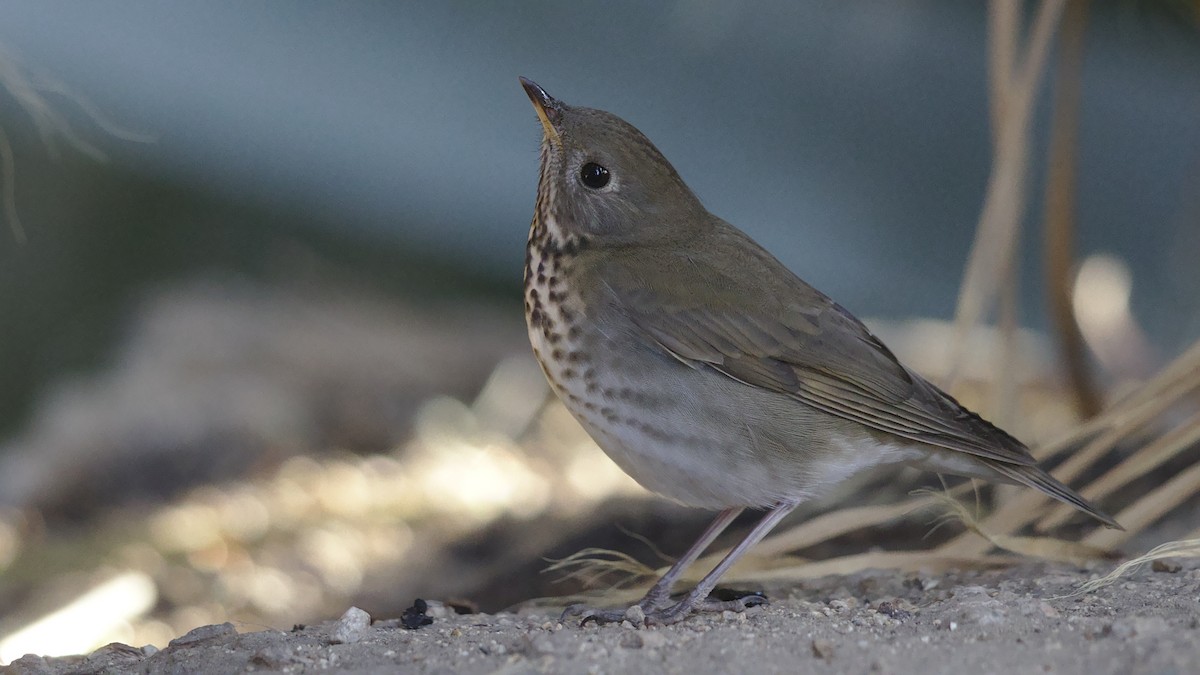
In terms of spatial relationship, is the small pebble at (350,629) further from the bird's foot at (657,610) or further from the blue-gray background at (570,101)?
the blue-gray background at (570,101)

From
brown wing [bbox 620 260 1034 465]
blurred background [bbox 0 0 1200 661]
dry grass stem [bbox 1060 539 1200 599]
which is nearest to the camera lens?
dry grass stem [bbox 1060 539 1200 599]

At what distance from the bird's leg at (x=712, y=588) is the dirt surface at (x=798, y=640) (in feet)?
0.13

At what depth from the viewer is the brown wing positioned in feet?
7.80

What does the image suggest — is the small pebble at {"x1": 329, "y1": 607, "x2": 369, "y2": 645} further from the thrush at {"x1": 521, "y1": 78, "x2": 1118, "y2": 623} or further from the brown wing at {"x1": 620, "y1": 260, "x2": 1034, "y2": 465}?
the brown wing at {"x1": 620, "y1": 260, "x2": 1034, "y2": 465}

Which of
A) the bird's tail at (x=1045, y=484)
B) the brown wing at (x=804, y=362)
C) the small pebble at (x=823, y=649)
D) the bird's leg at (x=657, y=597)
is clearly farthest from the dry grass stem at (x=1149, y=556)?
the bird's leg at (x=657, y=597)

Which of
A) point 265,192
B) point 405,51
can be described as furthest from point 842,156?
point 265,192

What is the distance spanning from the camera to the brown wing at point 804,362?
2377 mm

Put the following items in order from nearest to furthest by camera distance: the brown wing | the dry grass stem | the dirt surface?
the dirt surface → the dry grass stem → the brown wing

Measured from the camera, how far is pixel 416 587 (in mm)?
3432

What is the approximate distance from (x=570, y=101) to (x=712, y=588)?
8.34ft

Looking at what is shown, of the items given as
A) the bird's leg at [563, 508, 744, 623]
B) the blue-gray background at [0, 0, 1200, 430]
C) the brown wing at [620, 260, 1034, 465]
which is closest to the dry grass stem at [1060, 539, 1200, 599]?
the brown wing at [620, 260, 1034, 465]

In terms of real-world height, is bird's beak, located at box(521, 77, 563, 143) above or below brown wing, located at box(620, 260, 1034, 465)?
above

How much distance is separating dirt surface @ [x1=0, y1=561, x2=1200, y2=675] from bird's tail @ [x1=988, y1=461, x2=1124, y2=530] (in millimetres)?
129

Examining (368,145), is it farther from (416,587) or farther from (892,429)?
(892,429)
